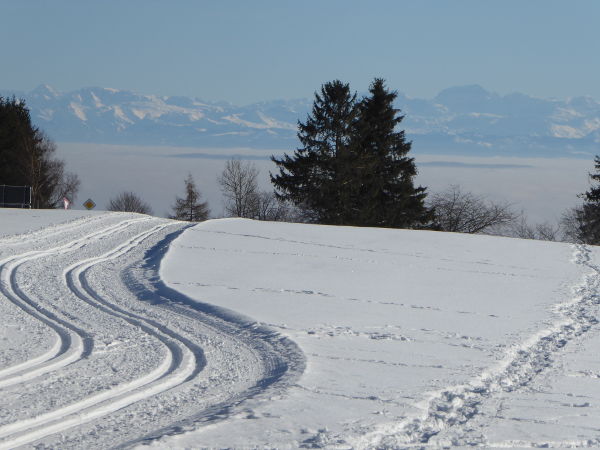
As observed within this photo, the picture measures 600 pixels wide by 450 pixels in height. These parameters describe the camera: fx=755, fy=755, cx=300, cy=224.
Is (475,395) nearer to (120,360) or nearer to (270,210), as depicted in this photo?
(120,360)

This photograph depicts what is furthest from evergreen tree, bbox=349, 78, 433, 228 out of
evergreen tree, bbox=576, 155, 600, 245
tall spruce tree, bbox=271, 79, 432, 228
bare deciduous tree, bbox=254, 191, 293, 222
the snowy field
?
bare deciduous tree, bbox=254, 191, 293, 222

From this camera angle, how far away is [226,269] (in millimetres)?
15156

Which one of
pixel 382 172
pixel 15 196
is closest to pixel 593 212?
pixel 382 172

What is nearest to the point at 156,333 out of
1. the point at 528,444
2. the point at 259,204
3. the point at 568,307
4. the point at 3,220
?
the point at 528,444

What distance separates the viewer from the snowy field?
A: 5695mm

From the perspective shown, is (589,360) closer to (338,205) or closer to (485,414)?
(485,414)

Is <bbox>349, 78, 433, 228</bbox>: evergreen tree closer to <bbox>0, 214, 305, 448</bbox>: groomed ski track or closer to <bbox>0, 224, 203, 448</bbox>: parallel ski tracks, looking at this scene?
<bbox>0, 214, 305, 448</bbox>: groomed ski track

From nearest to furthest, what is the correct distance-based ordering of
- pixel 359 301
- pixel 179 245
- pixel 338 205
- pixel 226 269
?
1. pixel 359 301
2. pixel 226 269
3. pixel 179 245
4. pixel 338 205

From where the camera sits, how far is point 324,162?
41219 millimetres

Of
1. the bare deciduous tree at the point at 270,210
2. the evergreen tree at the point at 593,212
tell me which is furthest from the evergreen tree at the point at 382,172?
the bare deciduous tree at the point at 270,210

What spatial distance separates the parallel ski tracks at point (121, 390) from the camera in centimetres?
540

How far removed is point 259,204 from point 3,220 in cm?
4652

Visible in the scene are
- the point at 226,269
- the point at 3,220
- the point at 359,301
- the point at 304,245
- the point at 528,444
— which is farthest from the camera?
the point at 3,220

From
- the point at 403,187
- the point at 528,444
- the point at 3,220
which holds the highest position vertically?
the point at 403,187
